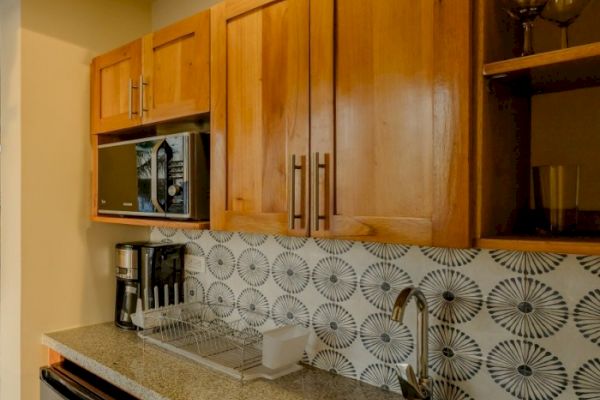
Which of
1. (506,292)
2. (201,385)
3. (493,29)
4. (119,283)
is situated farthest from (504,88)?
(119,283)

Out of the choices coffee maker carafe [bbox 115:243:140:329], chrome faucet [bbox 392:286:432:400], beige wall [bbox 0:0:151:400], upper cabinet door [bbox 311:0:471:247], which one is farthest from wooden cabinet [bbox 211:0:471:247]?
beige wall [bbox 0:0:151:400]

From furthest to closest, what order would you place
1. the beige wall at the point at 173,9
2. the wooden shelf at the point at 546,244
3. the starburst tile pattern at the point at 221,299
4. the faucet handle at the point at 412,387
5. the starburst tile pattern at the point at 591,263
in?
the beige wall at the point at 173,9
the starburst tile pattern at the point at 221,299
the faucet handle at the point at 412,387
the starburst tile pattern at the point at 591,263
the wooden shelf at the point at 546,244

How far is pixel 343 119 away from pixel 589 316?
769 millimetres

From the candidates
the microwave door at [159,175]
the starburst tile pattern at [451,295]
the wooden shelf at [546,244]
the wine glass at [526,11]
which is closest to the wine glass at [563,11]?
the wine glass at [526,11]

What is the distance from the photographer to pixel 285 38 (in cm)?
125

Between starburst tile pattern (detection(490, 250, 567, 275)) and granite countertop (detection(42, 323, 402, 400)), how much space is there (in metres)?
0.54

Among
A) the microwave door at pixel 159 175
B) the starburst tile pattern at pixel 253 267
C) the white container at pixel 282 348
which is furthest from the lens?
the starburst tile pattern at pixel 253 267

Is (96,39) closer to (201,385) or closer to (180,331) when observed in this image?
(180,331)

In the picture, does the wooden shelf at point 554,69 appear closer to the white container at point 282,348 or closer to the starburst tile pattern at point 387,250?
the starburst tile pattern at point 387,250

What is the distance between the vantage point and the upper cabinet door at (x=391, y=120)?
93cm

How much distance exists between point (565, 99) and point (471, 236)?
1.54ft

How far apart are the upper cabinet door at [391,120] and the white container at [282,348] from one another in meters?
0.48

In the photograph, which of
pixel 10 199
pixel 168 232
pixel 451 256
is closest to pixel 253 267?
pixel 168 232

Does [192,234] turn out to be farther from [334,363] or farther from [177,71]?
[334,363]
